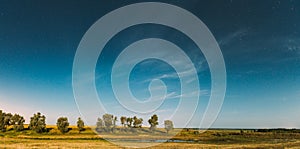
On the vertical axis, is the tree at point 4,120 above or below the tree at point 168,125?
above

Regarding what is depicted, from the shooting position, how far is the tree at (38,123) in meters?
106

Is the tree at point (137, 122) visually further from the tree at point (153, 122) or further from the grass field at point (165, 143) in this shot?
the grass field at point (165, 143)

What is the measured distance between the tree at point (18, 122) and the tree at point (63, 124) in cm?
1529

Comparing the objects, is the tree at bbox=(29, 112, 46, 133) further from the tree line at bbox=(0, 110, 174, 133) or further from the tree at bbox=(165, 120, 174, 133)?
the tree at bbox=(165, 120, 174, 133)

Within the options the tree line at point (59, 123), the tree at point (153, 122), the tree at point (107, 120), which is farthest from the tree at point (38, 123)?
the tree at point (153, 122)

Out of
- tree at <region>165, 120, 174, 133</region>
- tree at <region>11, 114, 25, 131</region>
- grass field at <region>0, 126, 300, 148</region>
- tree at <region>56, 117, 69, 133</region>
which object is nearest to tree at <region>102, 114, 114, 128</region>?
tree at <region>56, 117, 69, 133</region>

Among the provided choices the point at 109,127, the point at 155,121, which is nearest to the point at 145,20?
the point at 109,127

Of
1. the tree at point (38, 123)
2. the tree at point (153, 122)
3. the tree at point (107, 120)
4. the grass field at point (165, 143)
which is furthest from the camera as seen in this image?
the tree at point (153, 122)

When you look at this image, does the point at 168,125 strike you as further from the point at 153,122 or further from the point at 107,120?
the point at 107,120

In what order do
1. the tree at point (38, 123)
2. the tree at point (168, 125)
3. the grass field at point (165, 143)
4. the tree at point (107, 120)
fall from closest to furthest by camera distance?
1. the grass field at point (165, 143)
2. the tree at point (38, 123)
3. the tree at point (107, 120)
4. the tree at point (168, 125)

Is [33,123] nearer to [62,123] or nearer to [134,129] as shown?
[62,123]

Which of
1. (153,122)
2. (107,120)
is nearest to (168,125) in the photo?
(153,122)

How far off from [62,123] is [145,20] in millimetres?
93115

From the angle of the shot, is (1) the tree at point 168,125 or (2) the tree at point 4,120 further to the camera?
(1) the tree at point 168,125
